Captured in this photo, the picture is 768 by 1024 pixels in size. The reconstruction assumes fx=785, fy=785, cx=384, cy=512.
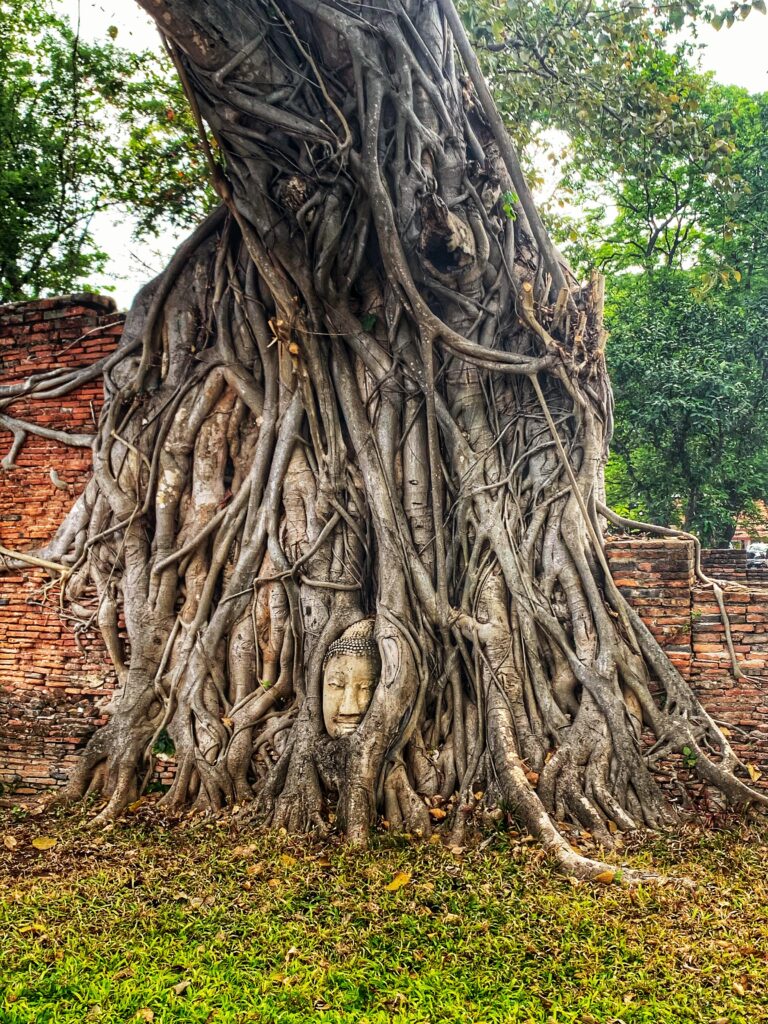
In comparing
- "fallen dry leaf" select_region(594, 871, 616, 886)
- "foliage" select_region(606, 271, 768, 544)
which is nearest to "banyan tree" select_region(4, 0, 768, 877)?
"fallen dry leaf" select_region(594, 871, 616, 886)

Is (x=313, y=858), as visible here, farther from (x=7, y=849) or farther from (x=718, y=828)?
(x=718, y=828)

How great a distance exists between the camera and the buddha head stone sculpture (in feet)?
14.0

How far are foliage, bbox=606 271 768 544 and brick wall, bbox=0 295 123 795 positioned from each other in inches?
262

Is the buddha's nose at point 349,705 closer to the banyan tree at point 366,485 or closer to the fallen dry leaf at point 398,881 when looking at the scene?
the banyan tree at point 366,485

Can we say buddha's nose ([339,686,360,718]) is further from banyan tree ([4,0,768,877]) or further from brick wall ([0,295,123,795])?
brick wall ([0,295,123,795])

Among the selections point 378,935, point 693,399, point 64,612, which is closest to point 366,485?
point 64,612

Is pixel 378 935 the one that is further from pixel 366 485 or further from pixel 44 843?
pixel 366 485

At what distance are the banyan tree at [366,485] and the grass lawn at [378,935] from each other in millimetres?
427

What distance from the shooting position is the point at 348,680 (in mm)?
4301

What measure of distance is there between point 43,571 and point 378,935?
3743mm

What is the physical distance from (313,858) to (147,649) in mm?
1876

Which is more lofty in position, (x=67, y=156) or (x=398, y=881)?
(x=67, y=156)

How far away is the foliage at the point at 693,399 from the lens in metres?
9.64

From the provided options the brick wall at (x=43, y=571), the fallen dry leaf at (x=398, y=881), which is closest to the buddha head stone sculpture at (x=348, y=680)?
the fallen dry leaf at (x=398, y=881)
